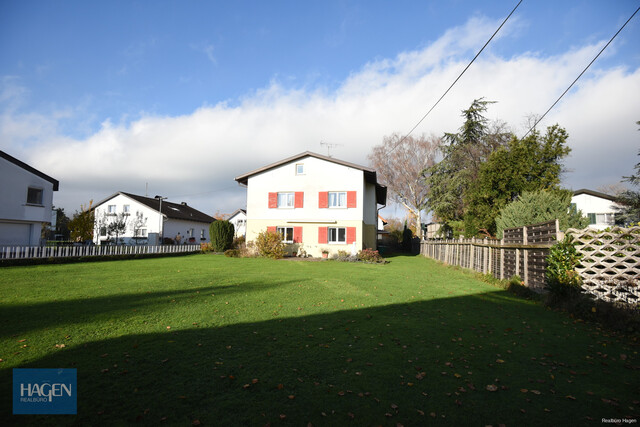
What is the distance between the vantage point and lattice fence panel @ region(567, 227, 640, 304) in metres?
5.80

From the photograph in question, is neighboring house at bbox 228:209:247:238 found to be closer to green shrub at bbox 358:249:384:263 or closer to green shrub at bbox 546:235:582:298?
green shrub at bbox 358:249:384:263

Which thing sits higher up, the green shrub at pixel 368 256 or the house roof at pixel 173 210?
the house roof at pixel 173 210

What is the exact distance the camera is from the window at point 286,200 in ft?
77.2

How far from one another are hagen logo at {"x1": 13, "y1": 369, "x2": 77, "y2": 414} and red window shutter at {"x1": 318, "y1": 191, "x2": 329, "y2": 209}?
64.7 ft

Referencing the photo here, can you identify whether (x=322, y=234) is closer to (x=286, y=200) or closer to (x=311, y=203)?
(x=311, y=203)

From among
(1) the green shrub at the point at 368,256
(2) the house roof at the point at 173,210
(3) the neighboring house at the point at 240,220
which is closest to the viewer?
(1) the green shrub at the point at 368,256

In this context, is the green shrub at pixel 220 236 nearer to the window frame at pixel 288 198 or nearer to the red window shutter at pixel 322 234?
the window frame at pixel 288 198

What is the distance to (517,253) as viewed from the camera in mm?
9289

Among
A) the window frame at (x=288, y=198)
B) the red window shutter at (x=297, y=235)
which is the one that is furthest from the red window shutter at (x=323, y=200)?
the red window shutter at (x=297, y=235)

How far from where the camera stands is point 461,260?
1550 centimetres

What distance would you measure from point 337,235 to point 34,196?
72.3ft

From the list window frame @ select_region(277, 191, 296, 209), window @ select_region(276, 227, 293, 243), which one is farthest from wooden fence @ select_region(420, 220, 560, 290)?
window frame @ select_region(277, 191, 296, 209)

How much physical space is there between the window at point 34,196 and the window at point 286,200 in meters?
17.2

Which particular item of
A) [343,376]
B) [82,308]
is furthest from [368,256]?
[343,376]
